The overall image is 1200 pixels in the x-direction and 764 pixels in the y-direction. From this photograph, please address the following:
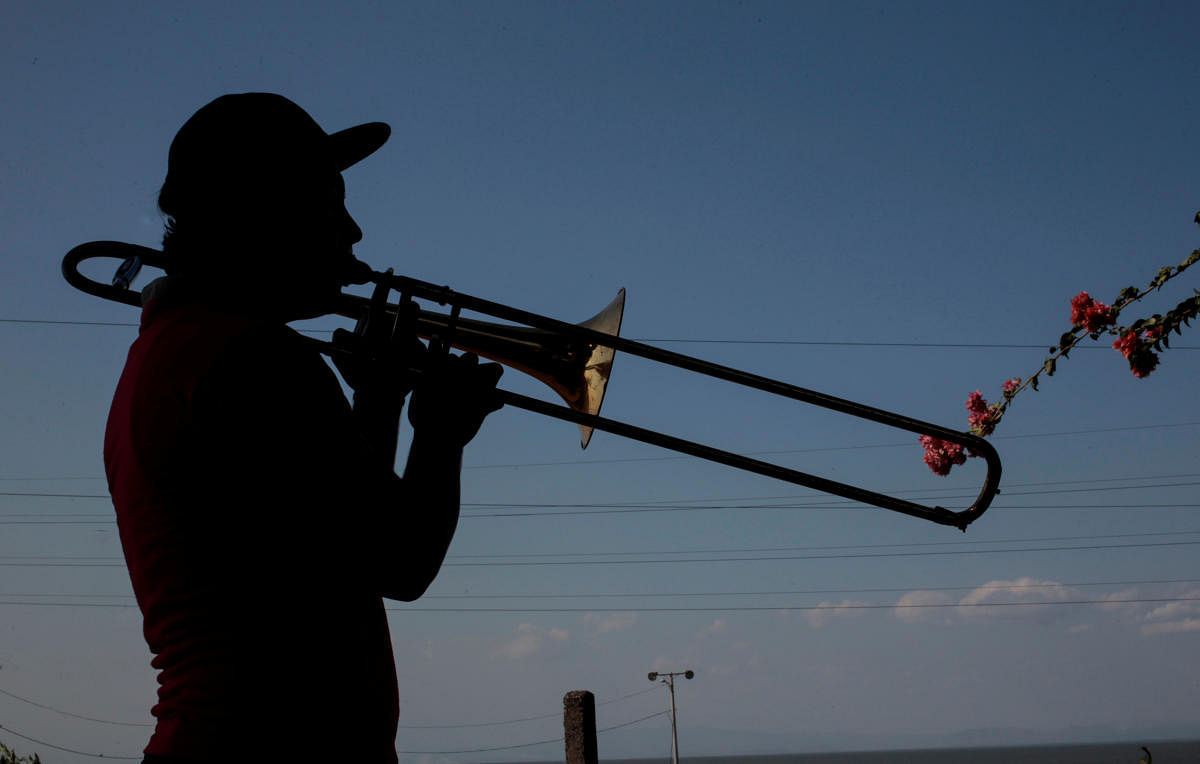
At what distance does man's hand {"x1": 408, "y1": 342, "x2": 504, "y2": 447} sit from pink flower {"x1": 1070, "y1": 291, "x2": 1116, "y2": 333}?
3.14 m

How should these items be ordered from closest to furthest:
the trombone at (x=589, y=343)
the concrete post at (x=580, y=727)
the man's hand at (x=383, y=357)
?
1. the man's hand at (x=383, y=357)
2. the trombone at (x=589, y=343)
3. the concrete post at (x=580, y=727)

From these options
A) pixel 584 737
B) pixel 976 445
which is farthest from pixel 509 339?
pixel 584 737

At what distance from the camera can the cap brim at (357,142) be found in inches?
77.2

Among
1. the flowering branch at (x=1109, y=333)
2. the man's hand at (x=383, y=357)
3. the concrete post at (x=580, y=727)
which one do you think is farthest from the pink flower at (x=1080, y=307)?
the concrete post at (x=580, y=727)

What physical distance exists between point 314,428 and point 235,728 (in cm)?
44

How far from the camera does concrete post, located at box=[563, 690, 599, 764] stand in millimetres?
9156

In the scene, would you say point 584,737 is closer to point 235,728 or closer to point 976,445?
point 976,445

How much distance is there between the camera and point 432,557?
5.47ft

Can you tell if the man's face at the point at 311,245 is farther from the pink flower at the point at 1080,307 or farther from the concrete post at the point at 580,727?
the concrete post at the point at 580,727

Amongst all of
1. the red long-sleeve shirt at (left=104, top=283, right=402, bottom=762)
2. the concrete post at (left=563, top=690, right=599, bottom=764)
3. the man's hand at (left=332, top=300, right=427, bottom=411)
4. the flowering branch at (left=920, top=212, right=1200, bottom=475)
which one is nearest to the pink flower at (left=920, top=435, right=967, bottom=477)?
the flowering branch at (left=920, top=212, right=1200, bottom=475)

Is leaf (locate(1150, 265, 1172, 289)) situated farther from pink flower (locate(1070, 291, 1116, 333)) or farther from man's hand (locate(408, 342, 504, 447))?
man's hand (locate(408, 342, 504, 447))

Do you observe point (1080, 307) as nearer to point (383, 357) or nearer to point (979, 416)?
point (979, 416)

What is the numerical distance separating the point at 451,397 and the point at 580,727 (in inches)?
317

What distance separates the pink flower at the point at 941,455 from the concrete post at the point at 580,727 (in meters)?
5.53
